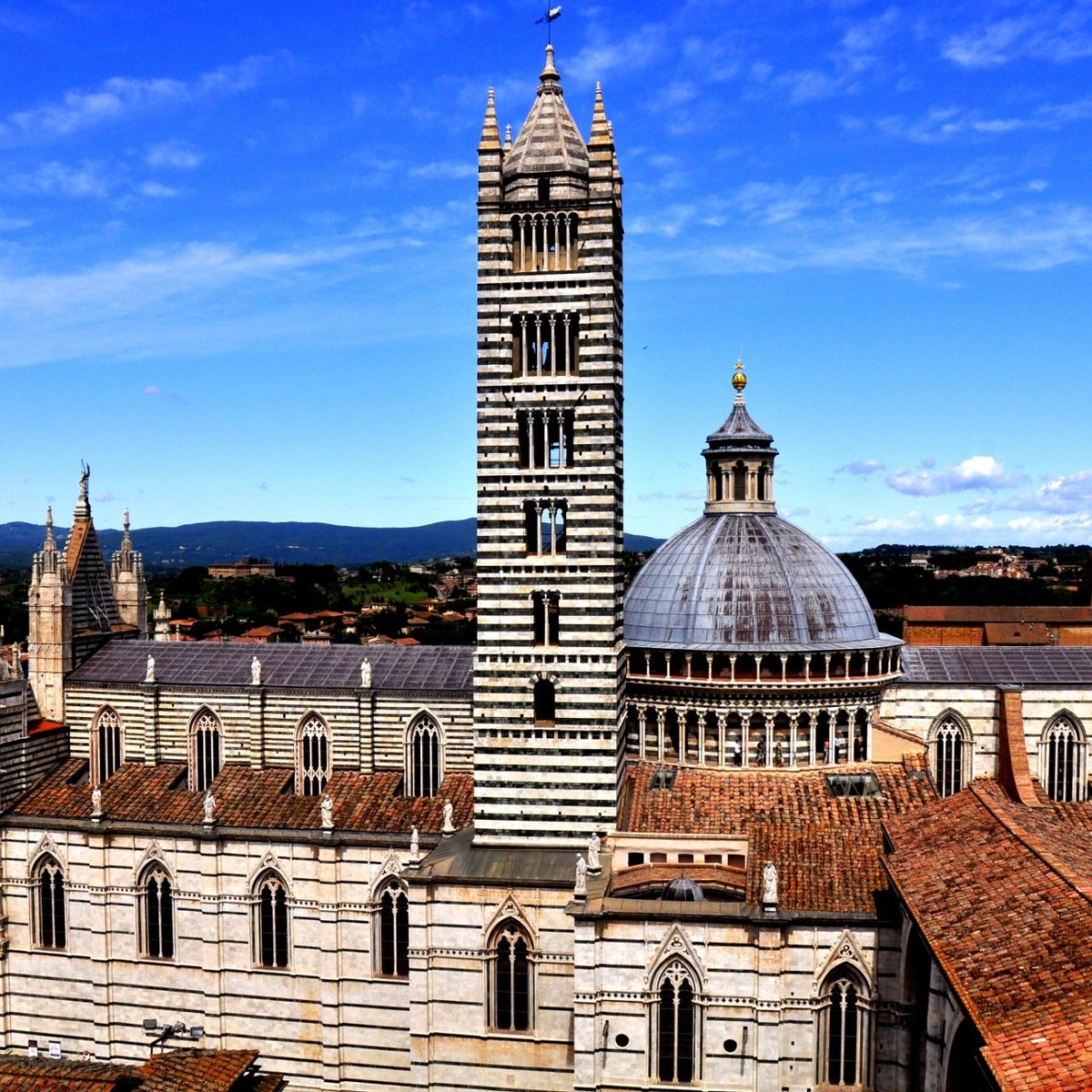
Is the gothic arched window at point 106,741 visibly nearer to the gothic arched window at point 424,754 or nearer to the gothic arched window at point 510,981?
the gothic arched window at point 424,754

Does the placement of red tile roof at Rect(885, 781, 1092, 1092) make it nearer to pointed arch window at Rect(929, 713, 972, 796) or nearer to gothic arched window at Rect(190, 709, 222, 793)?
pointed arch window at Rect(929, 713, 972, 796)

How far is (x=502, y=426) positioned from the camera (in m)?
30.7

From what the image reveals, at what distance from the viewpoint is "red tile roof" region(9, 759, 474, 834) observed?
113 ft

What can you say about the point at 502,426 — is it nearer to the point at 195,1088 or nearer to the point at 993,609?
the point at 195,1088

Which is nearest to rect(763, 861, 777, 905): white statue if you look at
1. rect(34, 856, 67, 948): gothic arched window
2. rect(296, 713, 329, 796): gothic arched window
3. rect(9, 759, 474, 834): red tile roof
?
rect(9, 759, 474, 834): red tile roof

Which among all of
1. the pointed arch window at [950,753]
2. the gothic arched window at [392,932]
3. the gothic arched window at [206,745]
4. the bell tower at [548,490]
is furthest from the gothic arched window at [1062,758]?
the gothic arched window at [206,745]

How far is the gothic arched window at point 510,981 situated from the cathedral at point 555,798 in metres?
0.08

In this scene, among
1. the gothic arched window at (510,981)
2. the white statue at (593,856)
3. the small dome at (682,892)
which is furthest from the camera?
the gothic arched window at (510,981)

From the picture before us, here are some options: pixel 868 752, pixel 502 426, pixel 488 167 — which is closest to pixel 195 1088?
pixel 502 426

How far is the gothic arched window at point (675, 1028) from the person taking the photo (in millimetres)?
26250

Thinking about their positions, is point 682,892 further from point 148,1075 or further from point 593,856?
point 148,1075

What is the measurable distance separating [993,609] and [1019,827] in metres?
41.0

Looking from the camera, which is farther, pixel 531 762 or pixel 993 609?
pixel 993 609

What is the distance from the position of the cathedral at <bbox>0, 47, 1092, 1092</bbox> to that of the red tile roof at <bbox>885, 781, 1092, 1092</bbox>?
0.18m
